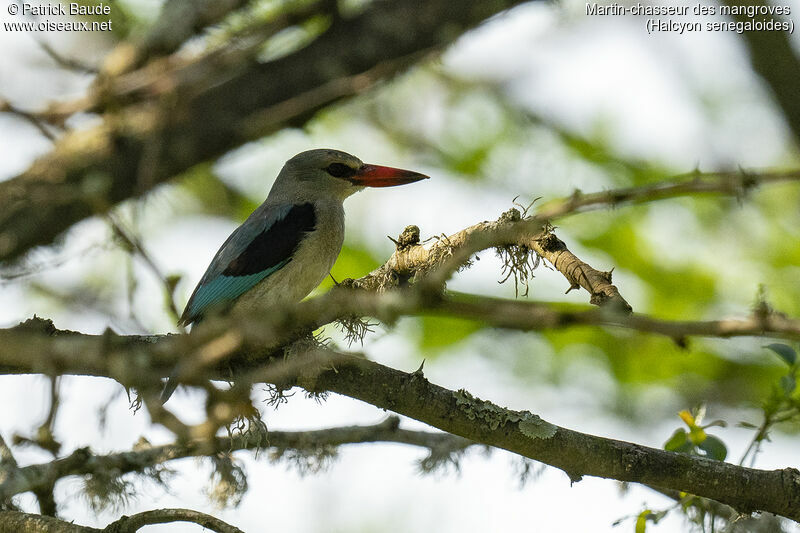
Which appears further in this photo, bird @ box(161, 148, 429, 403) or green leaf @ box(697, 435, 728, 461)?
bird @ box(161, 148, 429, 403)

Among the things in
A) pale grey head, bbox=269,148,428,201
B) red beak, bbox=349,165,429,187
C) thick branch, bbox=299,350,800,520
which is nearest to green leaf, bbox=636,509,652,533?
thick branch, bbox=299,350,800,520

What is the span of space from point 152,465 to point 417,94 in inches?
203

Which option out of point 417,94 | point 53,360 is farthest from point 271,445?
point 417,94

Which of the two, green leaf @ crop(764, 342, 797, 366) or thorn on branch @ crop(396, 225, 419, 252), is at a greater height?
thorn on branch @ crop(396, 225, 419, 252)

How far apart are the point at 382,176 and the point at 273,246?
0.92 meters

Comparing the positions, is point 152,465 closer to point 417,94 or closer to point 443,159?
point 443,159

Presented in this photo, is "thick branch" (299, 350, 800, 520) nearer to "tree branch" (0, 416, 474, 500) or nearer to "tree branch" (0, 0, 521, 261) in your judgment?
"tree branch" (0, 416, 474, 500)

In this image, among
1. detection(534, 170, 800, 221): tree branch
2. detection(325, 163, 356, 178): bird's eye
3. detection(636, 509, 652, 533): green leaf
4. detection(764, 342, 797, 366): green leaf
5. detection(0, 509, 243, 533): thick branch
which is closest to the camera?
detection(534, 170, 800, 221): tree branch

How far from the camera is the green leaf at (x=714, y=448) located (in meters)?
3.08

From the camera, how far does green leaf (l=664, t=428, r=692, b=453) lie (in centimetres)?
314

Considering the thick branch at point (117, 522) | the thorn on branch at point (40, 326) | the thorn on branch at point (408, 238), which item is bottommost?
the thick branch at point (117, 522)

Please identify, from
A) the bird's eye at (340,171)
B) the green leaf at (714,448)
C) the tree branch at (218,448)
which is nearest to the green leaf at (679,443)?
the green leaf at (714,448)

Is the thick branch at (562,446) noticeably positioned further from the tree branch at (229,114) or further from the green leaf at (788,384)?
the tree branch at (229,114)

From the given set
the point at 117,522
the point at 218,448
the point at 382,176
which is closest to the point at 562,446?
the point at 218,448
